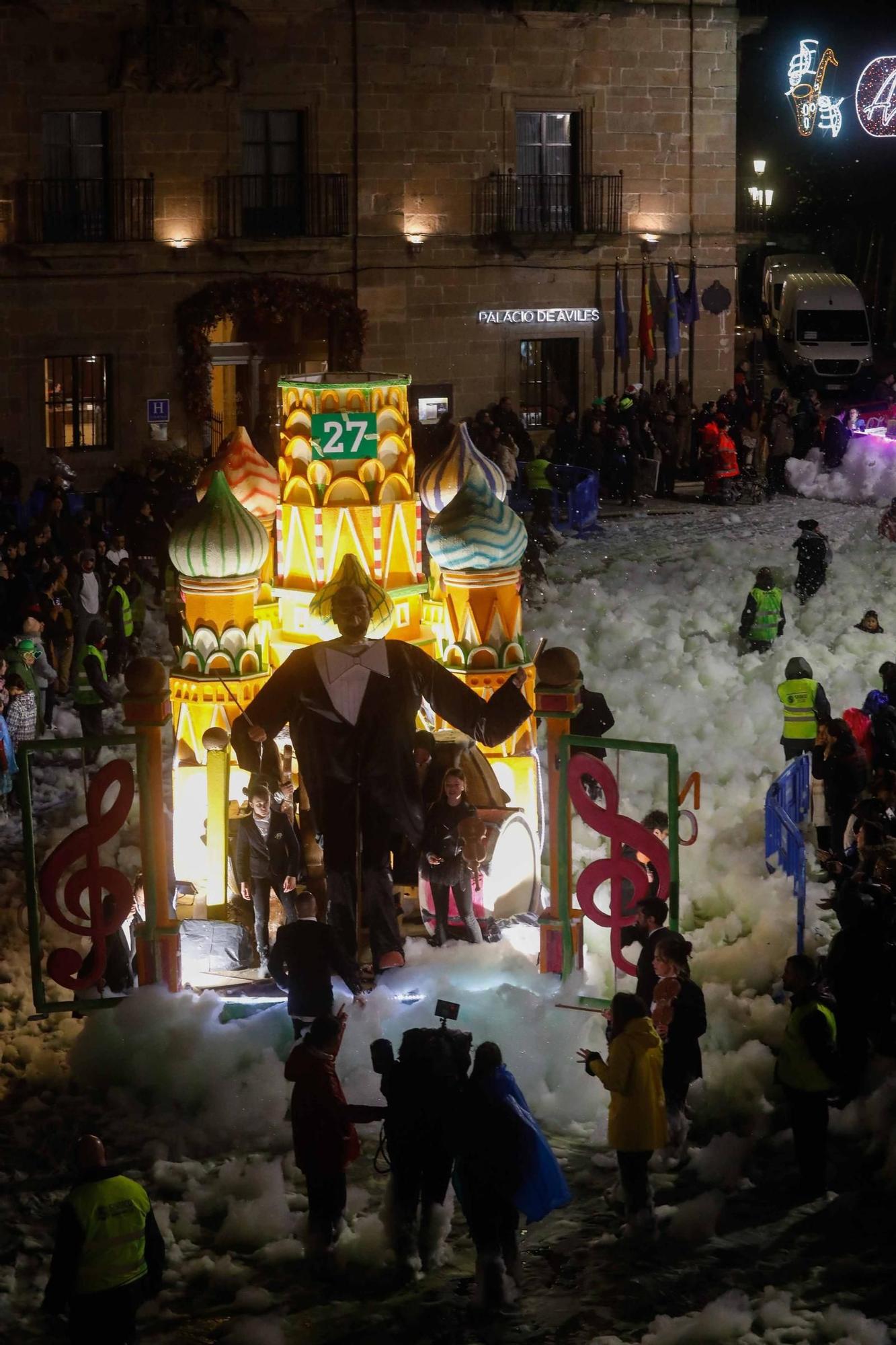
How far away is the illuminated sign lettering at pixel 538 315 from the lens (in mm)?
31844

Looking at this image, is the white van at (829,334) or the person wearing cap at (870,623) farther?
the white van at (829,334)

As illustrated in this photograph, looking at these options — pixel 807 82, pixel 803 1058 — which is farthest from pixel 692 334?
pixel 803 1058

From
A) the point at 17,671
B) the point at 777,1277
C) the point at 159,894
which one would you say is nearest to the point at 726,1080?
the point at 777,1277

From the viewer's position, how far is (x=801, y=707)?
A: 15914mm

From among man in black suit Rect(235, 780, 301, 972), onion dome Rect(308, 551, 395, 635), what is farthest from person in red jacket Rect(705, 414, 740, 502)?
man in black suit Rect(235, 780, 301, 972)

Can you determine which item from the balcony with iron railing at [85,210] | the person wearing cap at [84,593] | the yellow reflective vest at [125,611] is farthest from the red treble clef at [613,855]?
the balcony with iron railing at [85,210]

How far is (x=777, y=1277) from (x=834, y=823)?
5.38m

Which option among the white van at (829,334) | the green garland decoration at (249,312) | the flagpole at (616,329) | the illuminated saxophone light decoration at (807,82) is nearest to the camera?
the green garland decoration at (249,312)

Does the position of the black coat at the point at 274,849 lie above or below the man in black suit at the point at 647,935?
above

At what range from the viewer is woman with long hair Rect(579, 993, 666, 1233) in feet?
31.9

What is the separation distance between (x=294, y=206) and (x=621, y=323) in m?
5.10

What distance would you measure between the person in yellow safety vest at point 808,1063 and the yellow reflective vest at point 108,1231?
11.1 ft

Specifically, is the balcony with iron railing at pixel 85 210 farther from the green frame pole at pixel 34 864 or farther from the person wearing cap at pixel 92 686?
the green frame pole at pixel 34 864

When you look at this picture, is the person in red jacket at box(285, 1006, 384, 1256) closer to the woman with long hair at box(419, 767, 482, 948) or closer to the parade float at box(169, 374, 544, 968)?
Answer: the woman with long hair at box(419, 767, 482, 948)
